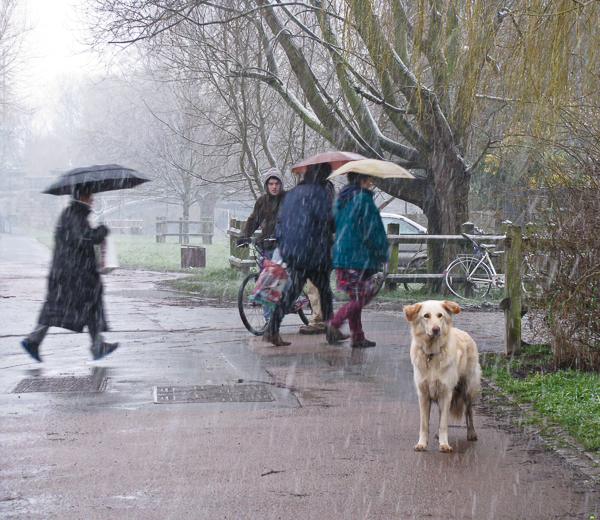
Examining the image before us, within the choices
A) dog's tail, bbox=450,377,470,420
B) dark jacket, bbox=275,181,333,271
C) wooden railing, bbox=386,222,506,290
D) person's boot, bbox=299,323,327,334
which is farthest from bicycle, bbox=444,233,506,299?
dog's tail, bbox=450,377,470,420

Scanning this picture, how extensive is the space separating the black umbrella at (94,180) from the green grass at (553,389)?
4.11 metres

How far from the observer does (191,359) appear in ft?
28.0

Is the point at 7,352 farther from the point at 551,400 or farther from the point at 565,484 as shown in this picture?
the point at 565,484

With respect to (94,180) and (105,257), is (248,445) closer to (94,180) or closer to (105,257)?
(105,257)

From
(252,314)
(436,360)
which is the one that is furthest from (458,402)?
(252,314)

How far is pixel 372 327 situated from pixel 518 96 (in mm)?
5877

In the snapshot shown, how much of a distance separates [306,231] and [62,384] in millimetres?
3220

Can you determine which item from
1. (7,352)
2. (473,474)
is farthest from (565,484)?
(7,352)

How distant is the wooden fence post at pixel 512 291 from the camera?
7996mm

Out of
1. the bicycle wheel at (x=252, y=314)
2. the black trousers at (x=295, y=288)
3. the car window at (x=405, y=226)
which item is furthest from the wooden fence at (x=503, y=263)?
the car window at (x=405, y=226)

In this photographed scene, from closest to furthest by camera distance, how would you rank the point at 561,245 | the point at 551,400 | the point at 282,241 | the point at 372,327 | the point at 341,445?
the point at 341,445
the point at 551,400
the point at 561,245
the point at 282,241
the point at 372,327

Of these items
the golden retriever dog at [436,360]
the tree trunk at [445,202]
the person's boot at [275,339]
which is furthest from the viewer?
the tree trunk at [445,202]

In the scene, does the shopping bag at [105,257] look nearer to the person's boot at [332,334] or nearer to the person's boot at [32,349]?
the person's boot at [32,349]

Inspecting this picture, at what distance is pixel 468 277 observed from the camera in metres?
15.6
